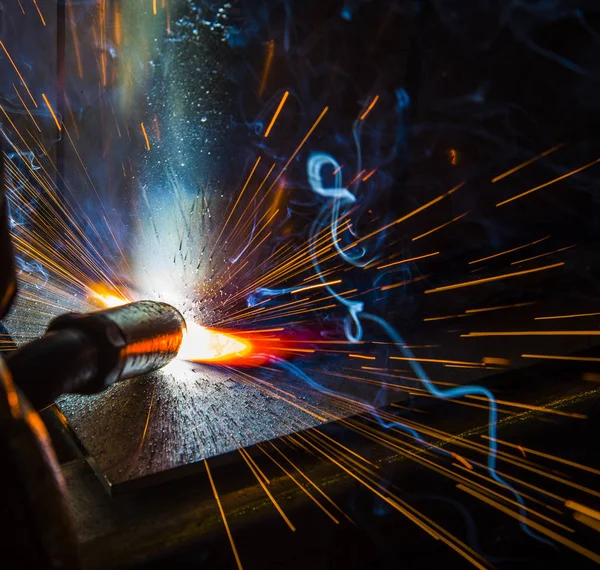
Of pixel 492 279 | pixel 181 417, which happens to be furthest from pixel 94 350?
pixel 492 279

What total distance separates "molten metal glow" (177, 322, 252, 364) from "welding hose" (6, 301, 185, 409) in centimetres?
48

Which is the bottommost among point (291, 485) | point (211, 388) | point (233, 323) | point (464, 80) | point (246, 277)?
point (291, 485)

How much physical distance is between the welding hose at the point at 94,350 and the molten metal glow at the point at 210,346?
48 cm

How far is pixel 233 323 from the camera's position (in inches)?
81.6

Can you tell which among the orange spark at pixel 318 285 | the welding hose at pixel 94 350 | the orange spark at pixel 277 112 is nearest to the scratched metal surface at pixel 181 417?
the welding hose at pixel 94 350

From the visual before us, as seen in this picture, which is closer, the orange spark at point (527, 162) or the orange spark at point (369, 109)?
the orange spark at point (369, 109)

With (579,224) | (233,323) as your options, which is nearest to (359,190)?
(233,323)

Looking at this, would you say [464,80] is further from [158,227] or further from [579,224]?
[158,227]

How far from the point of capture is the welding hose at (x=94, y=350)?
854mm

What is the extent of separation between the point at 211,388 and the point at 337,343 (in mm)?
674

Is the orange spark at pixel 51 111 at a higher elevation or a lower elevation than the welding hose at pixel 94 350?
higher

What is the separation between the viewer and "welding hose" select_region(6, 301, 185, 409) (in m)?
0.85

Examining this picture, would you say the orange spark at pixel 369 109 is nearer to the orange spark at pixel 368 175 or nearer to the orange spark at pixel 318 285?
the orange spark at pixel 368 175

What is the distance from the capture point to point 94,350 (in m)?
1.06
